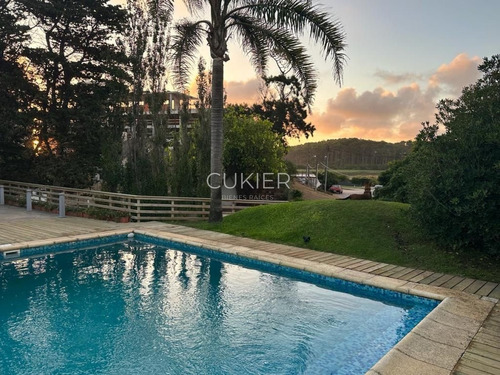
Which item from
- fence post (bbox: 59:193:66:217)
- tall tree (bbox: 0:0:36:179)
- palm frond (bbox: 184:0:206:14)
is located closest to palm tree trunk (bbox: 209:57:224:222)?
palm frond (bbox: 184:0:206:14)

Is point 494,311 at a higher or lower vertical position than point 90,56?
lower

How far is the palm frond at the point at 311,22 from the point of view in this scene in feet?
30.9

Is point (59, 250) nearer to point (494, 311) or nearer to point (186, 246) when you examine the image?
point (186, 246)

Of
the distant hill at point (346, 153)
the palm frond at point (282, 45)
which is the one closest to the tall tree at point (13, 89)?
the palm frond at point (282, 45)

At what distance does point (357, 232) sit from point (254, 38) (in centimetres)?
679

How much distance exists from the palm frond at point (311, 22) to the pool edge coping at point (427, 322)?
5.21 m

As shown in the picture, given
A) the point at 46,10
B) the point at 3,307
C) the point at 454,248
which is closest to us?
the point at 3,307

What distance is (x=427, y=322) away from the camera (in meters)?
4.45

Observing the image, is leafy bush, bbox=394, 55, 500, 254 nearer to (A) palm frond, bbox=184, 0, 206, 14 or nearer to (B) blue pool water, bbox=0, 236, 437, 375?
(B) blue pool water, bbox=0, 236, 437, 375

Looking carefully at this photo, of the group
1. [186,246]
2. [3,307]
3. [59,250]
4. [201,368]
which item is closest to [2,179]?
[59,250]

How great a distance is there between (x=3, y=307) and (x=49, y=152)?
1298 centimetres

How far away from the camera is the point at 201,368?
156 inches

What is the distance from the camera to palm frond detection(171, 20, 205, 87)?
10.9 metres

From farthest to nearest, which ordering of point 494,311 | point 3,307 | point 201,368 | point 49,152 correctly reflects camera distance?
point 49,152, point 3,307, point 494,311, point 201,368
